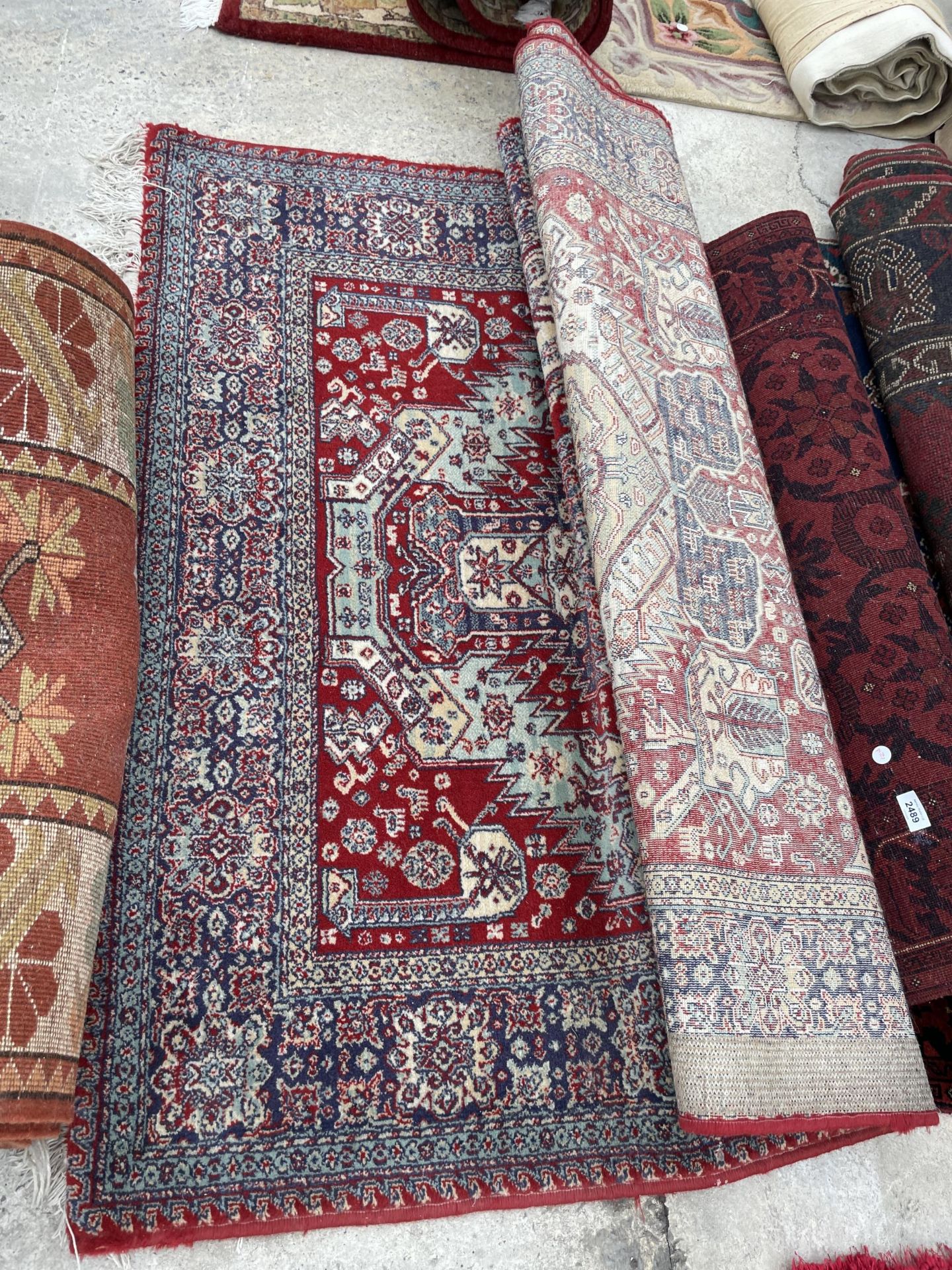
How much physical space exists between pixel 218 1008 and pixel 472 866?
523 mm

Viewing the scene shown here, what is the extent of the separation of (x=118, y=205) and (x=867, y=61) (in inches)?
92.1

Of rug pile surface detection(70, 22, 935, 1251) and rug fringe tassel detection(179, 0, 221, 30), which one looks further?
rug fringe tassel detection(179, 0, 221, 30)

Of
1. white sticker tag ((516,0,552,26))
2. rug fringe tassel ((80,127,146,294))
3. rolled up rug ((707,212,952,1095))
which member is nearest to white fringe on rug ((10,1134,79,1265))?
rolled up rug ((707,212,952,1095))

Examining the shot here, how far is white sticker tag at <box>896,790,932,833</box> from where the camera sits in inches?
78.2

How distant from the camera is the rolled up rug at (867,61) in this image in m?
3.10

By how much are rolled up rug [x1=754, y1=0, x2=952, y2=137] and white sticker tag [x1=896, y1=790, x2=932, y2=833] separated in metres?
2.34

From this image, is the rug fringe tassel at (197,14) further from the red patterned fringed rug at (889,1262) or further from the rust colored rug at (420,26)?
the red patterned fringed rug at (889,1262)

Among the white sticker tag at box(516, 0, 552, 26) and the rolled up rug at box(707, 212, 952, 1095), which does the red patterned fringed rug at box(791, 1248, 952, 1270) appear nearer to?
the rolled up rug at box(707, 212, 952, 1095)

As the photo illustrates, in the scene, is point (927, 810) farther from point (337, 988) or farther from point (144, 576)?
point (144, 576)

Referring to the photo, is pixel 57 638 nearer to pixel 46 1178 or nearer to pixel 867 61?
pixel 46 1178

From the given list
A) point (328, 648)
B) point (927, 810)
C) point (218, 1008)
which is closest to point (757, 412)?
point (927, 810)

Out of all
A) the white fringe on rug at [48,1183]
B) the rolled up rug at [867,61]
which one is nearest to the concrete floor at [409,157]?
the white fringe on rug at [48,1183]

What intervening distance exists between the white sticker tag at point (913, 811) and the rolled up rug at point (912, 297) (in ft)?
2.01

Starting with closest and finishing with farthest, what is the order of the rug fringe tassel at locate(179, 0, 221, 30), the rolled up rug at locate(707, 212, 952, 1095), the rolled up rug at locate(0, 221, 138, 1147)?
the rolled up rug at locate(0, 221, 138, 1147) < the rolled up rug at locate(707, 212, 952, 1095) < the rug fringe tassel at locate(179, 0, 221, 30)
